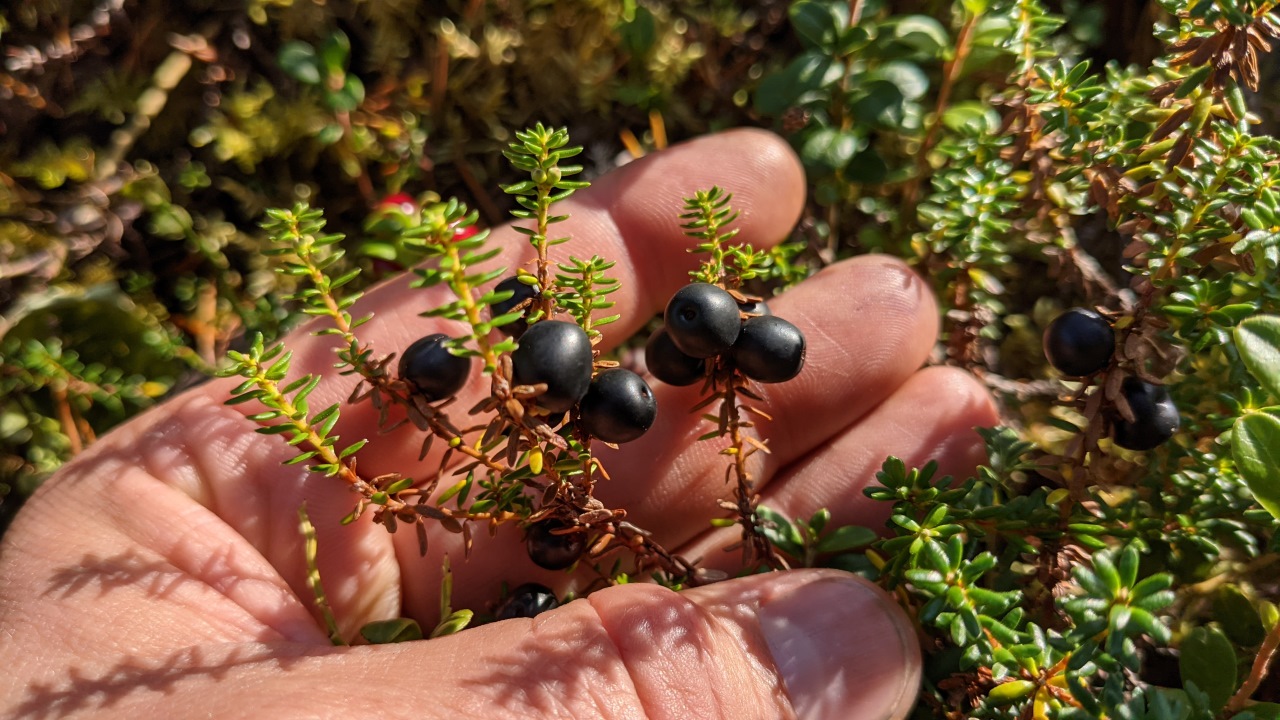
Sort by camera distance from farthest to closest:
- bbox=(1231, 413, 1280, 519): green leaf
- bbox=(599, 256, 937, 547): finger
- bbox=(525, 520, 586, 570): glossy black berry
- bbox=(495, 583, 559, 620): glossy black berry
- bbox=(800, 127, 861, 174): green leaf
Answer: bbox=(800, 127, 861, 174): green leaf < bbox=(599, 256, 937, 547): finger < bbox=(495, 583, 559, 620): glossy black berry < bbox=(525, 520, 586, 570): glossy black berry < bbox=(1231, 413, 1280, 519): green leaf

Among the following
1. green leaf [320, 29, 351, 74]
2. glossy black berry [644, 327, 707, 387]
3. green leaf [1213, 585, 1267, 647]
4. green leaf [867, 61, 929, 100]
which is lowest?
green leaf [1213, 585, 1267, 647]

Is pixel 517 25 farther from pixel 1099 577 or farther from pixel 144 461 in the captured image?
pixel 1099 577

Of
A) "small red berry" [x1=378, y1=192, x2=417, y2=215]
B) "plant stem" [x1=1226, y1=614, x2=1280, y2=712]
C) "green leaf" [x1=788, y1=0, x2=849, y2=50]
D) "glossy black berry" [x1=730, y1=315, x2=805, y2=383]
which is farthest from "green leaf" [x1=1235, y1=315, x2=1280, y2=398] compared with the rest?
"small red berry" [x1=378, y1=192, x2=417, y2=215]

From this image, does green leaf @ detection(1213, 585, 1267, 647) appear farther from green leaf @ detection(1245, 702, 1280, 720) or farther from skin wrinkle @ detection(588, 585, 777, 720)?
skin wrinkle @ detection(588, 585, 777, 720)

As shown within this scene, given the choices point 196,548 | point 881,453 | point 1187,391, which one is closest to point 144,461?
point 196,548

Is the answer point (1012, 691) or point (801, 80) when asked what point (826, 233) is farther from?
point (1012, 691)

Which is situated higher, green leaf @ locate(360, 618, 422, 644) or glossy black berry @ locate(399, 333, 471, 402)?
glossy black berry @ locate(399, 333, 471, 402)
